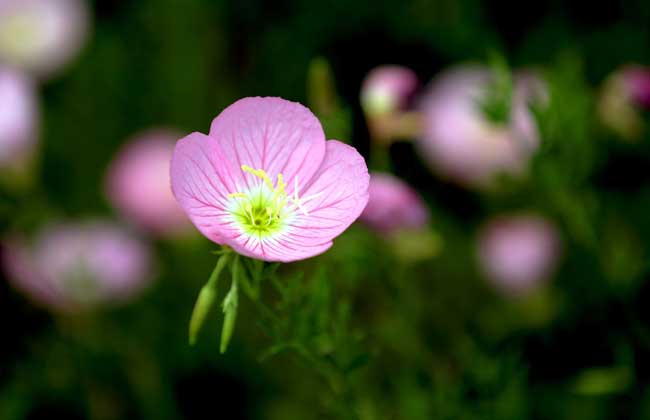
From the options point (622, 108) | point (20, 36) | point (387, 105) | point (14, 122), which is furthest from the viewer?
point (20, 36)

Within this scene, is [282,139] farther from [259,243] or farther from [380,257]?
[380,257]

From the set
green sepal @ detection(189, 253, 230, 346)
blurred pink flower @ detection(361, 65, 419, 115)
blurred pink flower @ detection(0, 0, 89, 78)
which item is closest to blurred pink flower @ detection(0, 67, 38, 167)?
blurred pink flower @ detection(0, 0, 89, 78)

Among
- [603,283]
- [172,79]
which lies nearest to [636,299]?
[603,283]

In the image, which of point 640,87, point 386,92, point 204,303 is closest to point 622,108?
point 640,87

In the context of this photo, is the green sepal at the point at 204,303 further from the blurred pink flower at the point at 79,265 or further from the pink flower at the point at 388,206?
the blurred pink flower at the point at 79,265

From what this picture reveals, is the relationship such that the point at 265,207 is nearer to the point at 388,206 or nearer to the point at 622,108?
the point at 388,206
